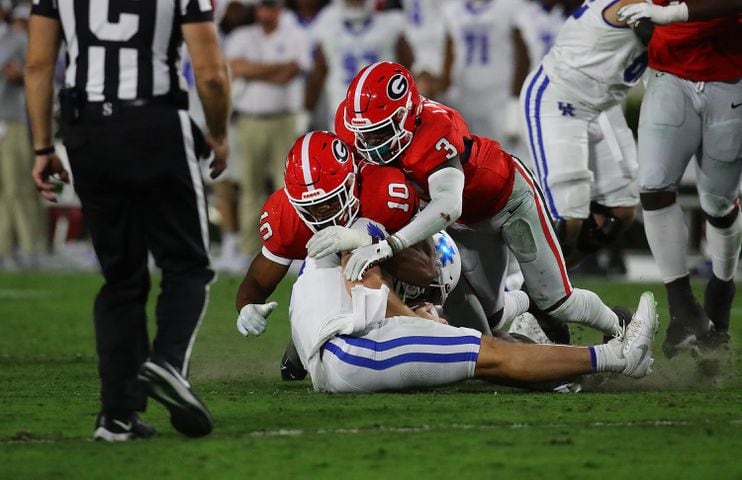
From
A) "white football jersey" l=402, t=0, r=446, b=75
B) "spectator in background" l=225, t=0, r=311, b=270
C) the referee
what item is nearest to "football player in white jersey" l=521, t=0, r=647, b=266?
the referee

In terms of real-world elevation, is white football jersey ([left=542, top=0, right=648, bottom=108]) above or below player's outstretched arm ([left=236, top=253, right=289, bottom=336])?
above

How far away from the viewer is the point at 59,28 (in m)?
4.39

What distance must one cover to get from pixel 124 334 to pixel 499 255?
228cm

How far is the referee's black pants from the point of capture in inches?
168

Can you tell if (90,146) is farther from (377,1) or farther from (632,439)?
(377,1)

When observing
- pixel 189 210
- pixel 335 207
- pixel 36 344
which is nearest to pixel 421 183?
pixel 335 207

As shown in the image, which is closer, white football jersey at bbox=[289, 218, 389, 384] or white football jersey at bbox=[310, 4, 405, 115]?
white football jersey at bbox=[289, 218, 389, 384]

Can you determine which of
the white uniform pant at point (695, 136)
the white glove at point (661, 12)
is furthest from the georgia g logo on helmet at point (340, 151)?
the white uniform pant at point (695, 136)

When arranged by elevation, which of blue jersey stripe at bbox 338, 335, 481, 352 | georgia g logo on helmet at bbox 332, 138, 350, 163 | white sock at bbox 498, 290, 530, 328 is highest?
georgia g logo on helmet at bbox 332, 138, 350, 163

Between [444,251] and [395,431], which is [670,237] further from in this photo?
[395,431]

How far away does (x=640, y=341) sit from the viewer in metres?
5.32

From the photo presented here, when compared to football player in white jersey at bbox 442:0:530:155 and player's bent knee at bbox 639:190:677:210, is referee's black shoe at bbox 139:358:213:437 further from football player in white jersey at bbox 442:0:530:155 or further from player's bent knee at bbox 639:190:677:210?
football player in white jersey at bbox 442:0:530:155

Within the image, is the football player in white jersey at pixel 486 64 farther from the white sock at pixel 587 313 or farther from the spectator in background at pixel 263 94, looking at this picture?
the white sock at pixel 587 313

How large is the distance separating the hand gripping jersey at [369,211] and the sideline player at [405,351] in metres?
0.24
